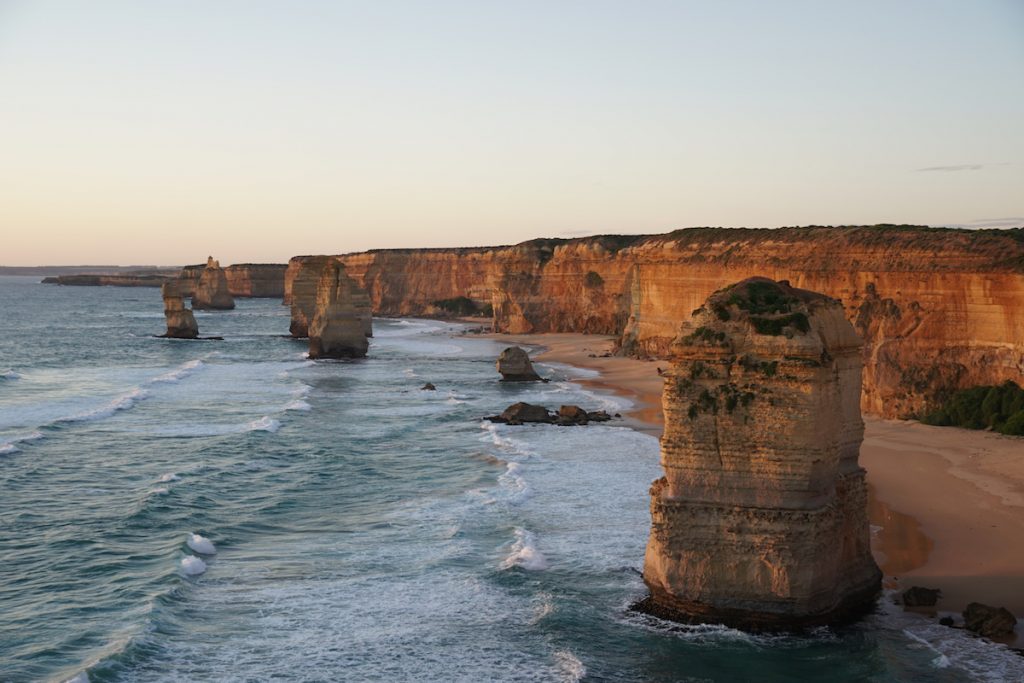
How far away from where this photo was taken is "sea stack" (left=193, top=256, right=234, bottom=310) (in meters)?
148

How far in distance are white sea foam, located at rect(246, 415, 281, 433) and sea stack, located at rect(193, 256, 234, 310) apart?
362 ft

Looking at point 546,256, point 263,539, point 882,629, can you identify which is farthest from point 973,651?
point 546,256

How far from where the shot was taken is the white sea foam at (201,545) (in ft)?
74.7

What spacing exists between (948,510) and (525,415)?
19782 millimetres

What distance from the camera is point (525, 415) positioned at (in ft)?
134

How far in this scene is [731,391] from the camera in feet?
58.1

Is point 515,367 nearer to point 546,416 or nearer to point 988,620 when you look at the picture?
point 546,416

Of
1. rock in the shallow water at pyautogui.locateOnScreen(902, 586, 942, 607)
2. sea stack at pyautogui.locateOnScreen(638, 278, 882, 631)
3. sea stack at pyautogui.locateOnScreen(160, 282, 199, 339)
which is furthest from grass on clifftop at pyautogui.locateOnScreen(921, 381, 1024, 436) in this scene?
sea stack at pyautogui.locateOnScreen(160, 282, 199, 339)

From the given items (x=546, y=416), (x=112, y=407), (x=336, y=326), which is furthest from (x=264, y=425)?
(x=336, y=326)

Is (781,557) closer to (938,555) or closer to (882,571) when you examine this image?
(882,571)

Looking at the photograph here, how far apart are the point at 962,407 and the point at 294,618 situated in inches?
922

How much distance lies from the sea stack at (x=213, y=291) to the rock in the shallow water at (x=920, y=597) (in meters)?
137

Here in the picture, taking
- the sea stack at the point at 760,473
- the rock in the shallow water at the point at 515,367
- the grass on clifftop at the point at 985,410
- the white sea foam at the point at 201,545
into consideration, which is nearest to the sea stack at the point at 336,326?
the rock in the shallow water at the point at 515,367

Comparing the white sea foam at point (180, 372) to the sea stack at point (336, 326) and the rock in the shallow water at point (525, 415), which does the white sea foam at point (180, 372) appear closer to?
the sea stack at point (336, 326)
